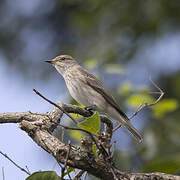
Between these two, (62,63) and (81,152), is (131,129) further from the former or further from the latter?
(81,152)

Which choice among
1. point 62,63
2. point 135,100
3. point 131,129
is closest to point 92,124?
point 131,129

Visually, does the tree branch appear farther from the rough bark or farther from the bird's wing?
the bird's wing

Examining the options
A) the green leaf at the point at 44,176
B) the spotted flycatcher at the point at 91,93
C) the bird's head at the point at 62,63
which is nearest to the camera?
the green leaf at the point at 44,176

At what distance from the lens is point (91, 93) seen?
5465 millimetres

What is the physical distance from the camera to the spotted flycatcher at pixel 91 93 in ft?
16.3

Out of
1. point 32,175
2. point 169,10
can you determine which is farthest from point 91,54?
point 32,175

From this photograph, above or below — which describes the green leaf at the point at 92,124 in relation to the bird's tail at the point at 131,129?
below

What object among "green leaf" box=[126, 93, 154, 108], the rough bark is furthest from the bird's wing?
the rough bark

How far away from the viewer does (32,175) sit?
2.80m

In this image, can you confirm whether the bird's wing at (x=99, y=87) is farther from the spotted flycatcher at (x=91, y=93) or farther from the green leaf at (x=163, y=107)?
the green leaf at (x=163, y=107)

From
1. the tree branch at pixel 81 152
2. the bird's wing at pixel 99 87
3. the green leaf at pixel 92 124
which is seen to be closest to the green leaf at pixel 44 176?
the tree branch at pixel 81 152

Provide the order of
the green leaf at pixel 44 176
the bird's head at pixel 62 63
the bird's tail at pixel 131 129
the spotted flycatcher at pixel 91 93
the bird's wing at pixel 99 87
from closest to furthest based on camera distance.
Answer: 1. the green leaf at pixel 44 176
2. the bird's tail at pixel 131 129
3. the spotted flycatcher at pixel 91 93
4. the bird's wing at pixel 99 87
5. the bird's head at pixel 62 63

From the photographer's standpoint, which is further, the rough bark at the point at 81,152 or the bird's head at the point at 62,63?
the bird's head at the point at 62,63

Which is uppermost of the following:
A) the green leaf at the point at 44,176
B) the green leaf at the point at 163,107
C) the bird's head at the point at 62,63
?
the bird's head at the point at 62,63
